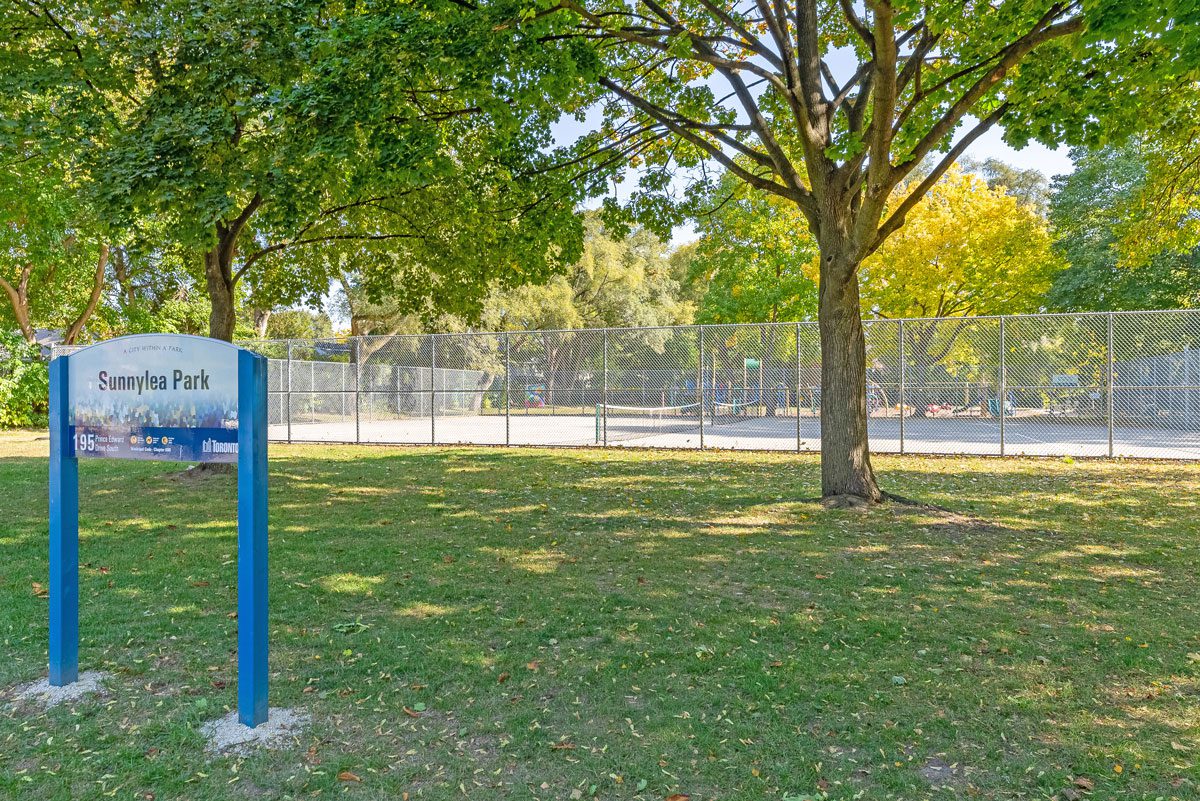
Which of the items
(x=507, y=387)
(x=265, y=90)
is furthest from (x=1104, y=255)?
(x=265, y=90)

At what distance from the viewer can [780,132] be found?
12430 millimetres

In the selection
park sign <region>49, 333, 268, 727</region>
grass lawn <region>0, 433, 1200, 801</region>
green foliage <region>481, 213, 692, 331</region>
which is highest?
green foliage <region>481, 213, 692, 331</region>

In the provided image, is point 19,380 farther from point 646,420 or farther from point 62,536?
point 62,536

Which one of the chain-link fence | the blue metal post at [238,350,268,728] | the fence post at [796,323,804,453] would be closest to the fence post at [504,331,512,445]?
the chain-link fence

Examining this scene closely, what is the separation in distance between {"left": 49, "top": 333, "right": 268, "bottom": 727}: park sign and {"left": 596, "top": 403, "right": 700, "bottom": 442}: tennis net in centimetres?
1487

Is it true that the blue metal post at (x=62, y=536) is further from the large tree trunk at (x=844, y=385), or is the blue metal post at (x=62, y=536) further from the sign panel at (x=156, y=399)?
the large tree trunk at (x=844, y=385)

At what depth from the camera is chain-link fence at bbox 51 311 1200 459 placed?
1449 cm

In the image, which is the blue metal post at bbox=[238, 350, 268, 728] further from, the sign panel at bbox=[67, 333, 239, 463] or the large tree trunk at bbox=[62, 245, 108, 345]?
the large tree trunk at bbox=[62, 245, 108, 345]

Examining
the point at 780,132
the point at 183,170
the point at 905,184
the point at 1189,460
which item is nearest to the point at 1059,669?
the point at 183,170

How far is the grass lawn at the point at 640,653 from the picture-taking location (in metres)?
2.97

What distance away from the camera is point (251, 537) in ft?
10.6

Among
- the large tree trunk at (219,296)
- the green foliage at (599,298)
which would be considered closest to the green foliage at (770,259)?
the green foliage at (599,298)

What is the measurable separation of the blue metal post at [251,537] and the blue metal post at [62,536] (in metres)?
1.08

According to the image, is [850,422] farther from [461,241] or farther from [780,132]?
[461,241]
